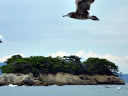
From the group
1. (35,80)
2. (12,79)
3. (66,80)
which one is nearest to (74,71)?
(66,80)

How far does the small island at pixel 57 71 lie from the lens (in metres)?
106

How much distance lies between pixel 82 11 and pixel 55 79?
333ft

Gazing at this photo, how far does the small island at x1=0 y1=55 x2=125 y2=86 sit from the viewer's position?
106 meters

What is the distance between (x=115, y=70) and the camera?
137 m

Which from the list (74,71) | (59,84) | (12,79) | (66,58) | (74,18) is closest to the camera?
(74,18)

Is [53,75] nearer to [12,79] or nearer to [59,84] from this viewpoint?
[59,84]

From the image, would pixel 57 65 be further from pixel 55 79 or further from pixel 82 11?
pixel 82 11

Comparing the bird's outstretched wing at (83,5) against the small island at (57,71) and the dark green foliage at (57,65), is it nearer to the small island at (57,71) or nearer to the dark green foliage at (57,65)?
the small island at (57,71)

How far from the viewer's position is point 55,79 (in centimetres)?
11525
